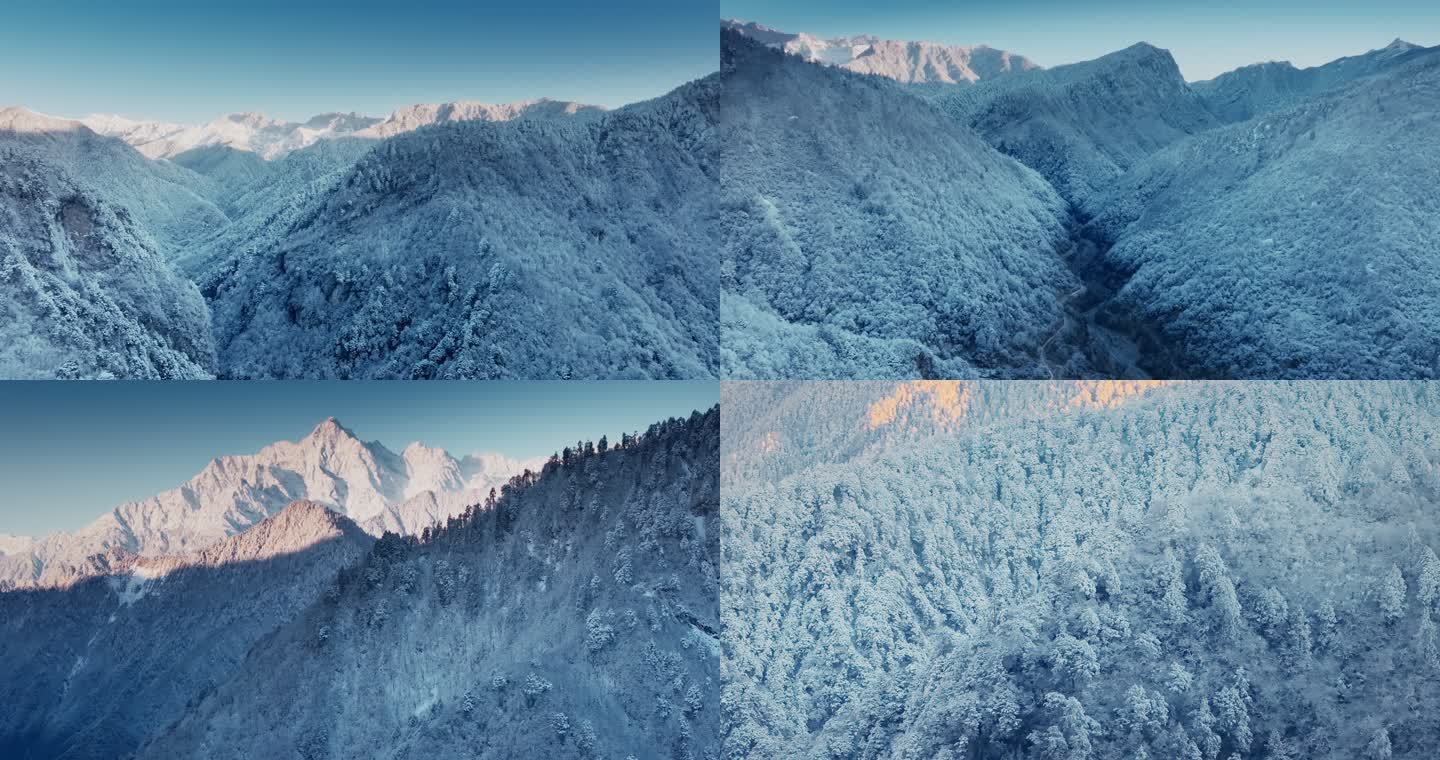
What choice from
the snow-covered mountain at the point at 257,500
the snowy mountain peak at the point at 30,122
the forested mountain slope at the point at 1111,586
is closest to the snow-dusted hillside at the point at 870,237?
the forested mountain slope at the point at 1111,586

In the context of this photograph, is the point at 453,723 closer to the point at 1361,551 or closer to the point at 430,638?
the point at 430,638

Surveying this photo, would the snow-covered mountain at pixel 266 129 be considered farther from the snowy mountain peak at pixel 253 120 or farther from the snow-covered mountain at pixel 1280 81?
the snow-covered mountain at pixel 1280 81

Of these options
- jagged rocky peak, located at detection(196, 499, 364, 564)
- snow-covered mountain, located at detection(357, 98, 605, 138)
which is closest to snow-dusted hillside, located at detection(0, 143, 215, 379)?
jagged rocky peak, located at detection(196, 499, 364, 564)

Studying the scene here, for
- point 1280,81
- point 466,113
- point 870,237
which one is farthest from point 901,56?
point 466,113

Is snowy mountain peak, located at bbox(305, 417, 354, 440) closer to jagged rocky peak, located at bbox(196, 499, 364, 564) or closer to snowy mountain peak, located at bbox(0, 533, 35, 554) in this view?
jagged rocky peak, located at bbox(196, 499, 364, 564)

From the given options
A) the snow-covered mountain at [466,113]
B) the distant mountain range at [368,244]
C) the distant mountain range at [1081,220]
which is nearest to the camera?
the distant mountain range at [368,244]

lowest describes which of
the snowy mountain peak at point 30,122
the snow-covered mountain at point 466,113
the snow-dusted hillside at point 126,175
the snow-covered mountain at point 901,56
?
the snow-dusted hillside at point 126,175
